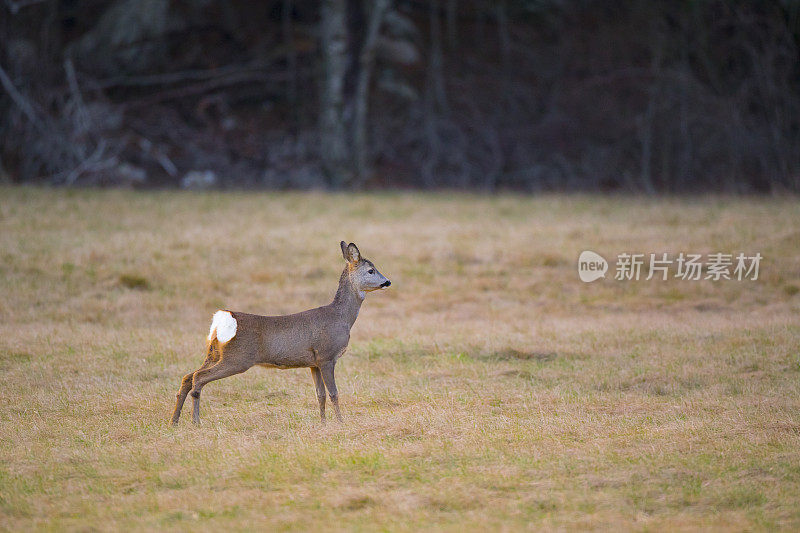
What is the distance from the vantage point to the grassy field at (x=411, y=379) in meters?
5.32

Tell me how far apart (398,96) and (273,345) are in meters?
18.4

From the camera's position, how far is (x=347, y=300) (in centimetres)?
698

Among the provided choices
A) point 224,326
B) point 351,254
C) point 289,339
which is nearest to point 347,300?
point 351,254

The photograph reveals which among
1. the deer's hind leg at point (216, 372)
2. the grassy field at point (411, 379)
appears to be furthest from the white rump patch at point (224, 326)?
the grassy field at point (411, 379)

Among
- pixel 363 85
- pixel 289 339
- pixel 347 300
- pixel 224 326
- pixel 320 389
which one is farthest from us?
pixel 363 85

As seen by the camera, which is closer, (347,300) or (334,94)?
(347,300)

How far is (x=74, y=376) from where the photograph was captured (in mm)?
8164

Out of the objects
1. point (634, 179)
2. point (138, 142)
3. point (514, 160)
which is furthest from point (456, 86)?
point (138, 142)

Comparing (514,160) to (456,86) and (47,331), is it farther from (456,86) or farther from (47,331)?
(47,331)

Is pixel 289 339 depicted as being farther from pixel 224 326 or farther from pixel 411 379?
pixel 411 379

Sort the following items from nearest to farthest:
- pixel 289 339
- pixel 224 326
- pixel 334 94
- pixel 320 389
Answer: pixel 224 326
pixel 289 339
pixel 320 389
pixel 334 94

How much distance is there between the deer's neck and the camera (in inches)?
272

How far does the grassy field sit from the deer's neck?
73cm

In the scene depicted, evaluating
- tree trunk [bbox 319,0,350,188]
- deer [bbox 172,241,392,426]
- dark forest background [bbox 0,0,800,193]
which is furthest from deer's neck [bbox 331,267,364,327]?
tree trunk [bbox 319,0,350,188]
